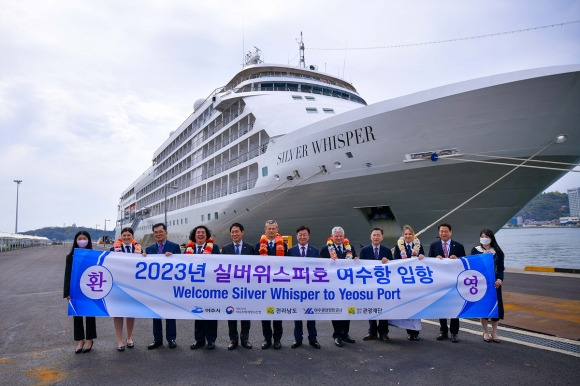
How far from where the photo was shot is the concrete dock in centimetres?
385

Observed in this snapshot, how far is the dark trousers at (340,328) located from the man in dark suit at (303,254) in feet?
0.97

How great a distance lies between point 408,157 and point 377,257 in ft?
21.1

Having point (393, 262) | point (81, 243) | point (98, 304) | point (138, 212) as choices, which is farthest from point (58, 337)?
point (138, 212)

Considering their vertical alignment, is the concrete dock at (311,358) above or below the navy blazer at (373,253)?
below

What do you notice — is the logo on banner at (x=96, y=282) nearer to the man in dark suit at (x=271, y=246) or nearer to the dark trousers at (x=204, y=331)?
the dark trousers at (x=204, y=331)

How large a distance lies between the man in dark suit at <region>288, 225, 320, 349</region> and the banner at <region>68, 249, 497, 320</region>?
0.59 ft

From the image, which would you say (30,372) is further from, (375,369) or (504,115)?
(504,115)

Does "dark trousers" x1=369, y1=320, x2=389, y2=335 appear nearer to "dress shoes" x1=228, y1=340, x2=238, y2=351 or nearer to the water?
"dress shoes" x1=228, y1=340, x2=238, y2=351

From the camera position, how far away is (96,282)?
5020 mm

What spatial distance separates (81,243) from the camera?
203 inches

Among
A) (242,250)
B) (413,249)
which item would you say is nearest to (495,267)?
(413,249)

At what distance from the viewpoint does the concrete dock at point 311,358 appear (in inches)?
152

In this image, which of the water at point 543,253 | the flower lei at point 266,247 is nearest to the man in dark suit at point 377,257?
the flower lei at point 266,247

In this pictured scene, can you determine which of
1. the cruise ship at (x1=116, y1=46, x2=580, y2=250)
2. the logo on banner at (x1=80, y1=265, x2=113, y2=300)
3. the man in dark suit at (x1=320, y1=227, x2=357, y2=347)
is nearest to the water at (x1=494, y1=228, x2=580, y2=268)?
the cruise ship at (x1=116, y1=46, x2=580, y2=250)
